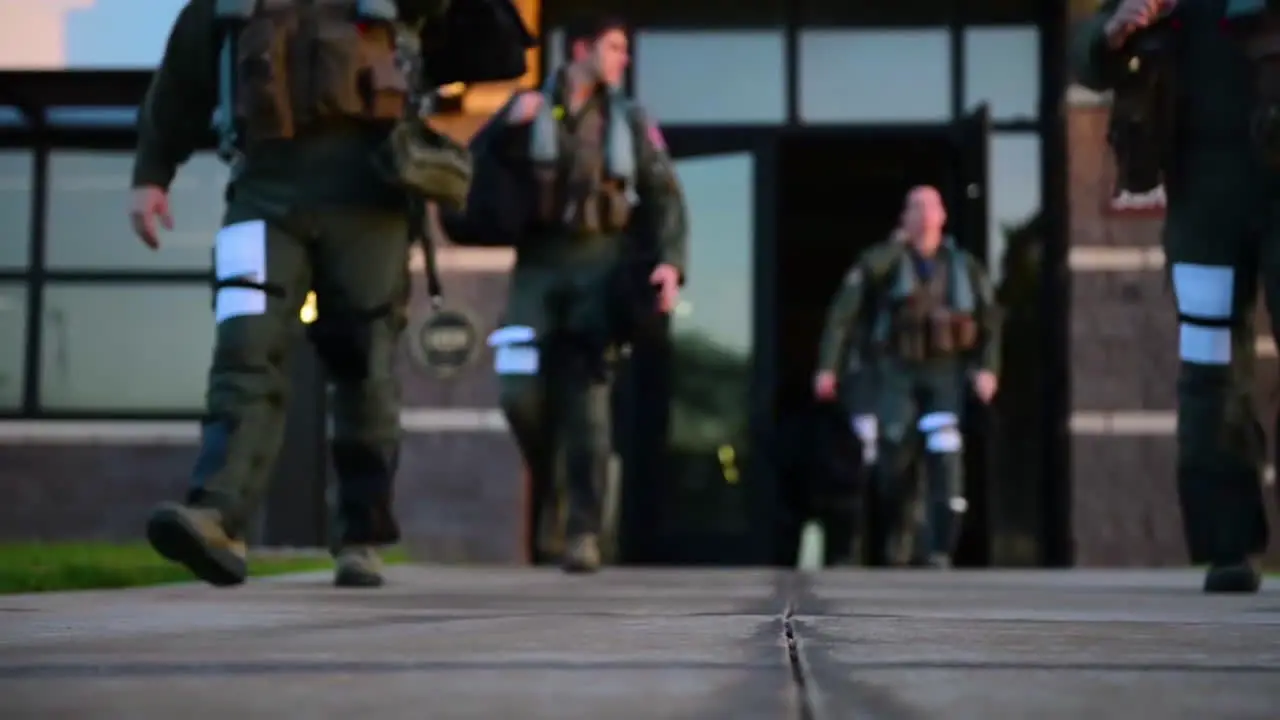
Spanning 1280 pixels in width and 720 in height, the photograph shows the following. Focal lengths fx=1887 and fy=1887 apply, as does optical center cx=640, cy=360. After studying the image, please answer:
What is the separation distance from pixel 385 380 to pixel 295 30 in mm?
796

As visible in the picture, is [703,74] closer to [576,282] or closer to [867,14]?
[867,14]

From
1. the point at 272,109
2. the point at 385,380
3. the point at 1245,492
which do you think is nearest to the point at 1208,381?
the point at 1245,492

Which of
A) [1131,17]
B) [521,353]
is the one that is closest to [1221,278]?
[1131,17]

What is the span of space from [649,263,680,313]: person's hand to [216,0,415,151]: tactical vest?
1.61 m

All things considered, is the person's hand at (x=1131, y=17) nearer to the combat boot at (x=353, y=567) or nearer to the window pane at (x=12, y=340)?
the combat boot at (x=353, y=567)

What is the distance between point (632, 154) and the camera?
5887mm

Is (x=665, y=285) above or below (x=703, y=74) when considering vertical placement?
below

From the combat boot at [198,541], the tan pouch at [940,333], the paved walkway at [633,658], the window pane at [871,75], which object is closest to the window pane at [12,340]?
the window pane at [871,75]

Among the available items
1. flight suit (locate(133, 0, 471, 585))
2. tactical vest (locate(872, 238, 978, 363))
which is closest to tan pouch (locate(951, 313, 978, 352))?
tactical vest (locate(872, 238, 978, 363))

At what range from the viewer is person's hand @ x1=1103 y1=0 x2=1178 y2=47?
4.19 m

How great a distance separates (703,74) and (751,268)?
1.04 m

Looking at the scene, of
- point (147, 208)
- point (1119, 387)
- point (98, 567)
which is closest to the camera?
point (147, 208)

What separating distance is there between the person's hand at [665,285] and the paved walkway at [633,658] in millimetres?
2114

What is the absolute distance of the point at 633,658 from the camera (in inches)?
78.0
